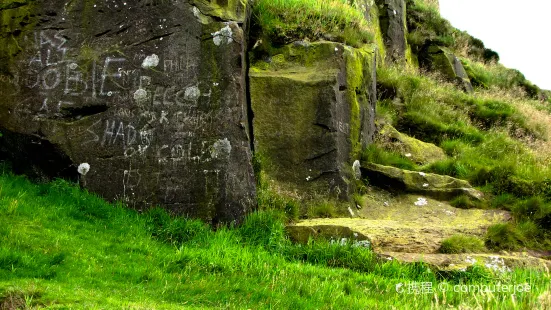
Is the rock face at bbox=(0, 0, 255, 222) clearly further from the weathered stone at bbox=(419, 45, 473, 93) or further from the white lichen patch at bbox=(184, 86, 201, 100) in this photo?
the weathered stone at bbox=(419, 45, 473, 93)

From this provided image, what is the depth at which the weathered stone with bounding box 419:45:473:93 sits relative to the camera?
1902 centimetres

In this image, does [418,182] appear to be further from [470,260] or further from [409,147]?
[470,260]

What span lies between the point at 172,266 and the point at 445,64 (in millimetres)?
15367

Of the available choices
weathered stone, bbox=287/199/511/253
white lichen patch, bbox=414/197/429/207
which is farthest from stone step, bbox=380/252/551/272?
white lichen patch, bbox=414/197/429/207

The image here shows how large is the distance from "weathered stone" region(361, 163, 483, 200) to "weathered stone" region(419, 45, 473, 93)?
338 inches

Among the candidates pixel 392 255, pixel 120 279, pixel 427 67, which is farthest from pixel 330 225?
pixel 427 67

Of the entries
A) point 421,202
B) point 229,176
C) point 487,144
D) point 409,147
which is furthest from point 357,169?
point 487,144

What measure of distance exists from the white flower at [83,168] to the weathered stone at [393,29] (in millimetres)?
11893

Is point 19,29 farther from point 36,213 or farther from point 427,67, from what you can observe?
point 427,67

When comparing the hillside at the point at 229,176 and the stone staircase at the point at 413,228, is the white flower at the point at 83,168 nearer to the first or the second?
the hillside at the point at 229,176

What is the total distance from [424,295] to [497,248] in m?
3.06

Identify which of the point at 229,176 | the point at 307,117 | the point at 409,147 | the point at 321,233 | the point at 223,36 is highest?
the point at 223,36

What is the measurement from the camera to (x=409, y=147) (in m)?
12.6

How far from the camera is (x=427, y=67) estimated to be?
65.7 feet
